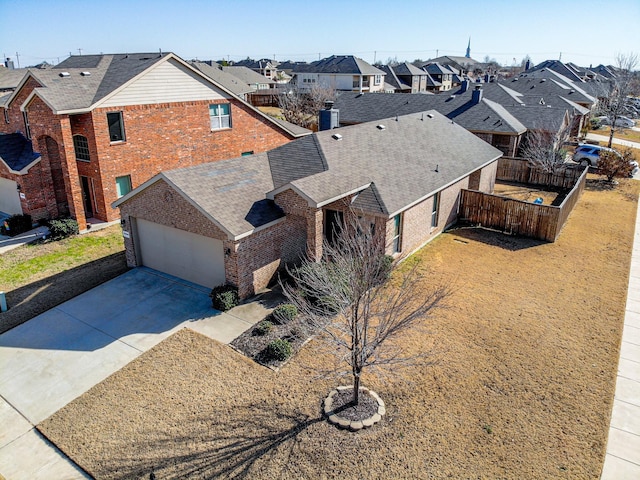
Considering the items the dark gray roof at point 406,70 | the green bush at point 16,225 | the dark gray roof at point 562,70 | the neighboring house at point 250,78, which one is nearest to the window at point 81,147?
the green bush at point 16,225

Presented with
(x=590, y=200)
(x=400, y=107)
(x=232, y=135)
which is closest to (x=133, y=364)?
(x=232, y=135)

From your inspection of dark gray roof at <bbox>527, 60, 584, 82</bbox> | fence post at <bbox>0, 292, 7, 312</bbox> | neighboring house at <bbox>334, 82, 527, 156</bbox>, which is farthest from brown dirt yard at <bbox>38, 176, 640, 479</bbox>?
dark gray roof at <bbox>527, 60, 584, 82</bbox>

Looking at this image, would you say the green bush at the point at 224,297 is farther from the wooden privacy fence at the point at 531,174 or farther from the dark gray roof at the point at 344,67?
the dark gray roof at the point at 344,67

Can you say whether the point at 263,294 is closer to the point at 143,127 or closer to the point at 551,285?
the point at 551,285

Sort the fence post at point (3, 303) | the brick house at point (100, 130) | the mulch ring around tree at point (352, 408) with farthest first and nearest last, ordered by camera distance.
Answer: the brick house at point (100, 130) < the fence post at point (3, 303) < the mulch ring around tree at point (352, 408)

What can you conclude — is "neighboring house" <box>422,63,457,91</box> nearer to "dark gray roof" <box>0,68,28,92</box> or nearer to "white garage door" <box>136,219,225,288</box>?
"dark gray roof" <box>0,68,28,92</box>

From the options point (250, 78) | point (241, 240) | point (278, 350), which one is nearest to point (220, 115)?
point (241, 240)

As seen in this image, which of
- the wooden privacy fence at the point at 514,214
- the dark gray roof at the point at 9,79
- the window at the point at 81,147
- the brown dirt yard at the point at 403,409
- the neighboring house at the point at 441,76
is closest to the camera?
the brown dirt yard at the point at 403,409
